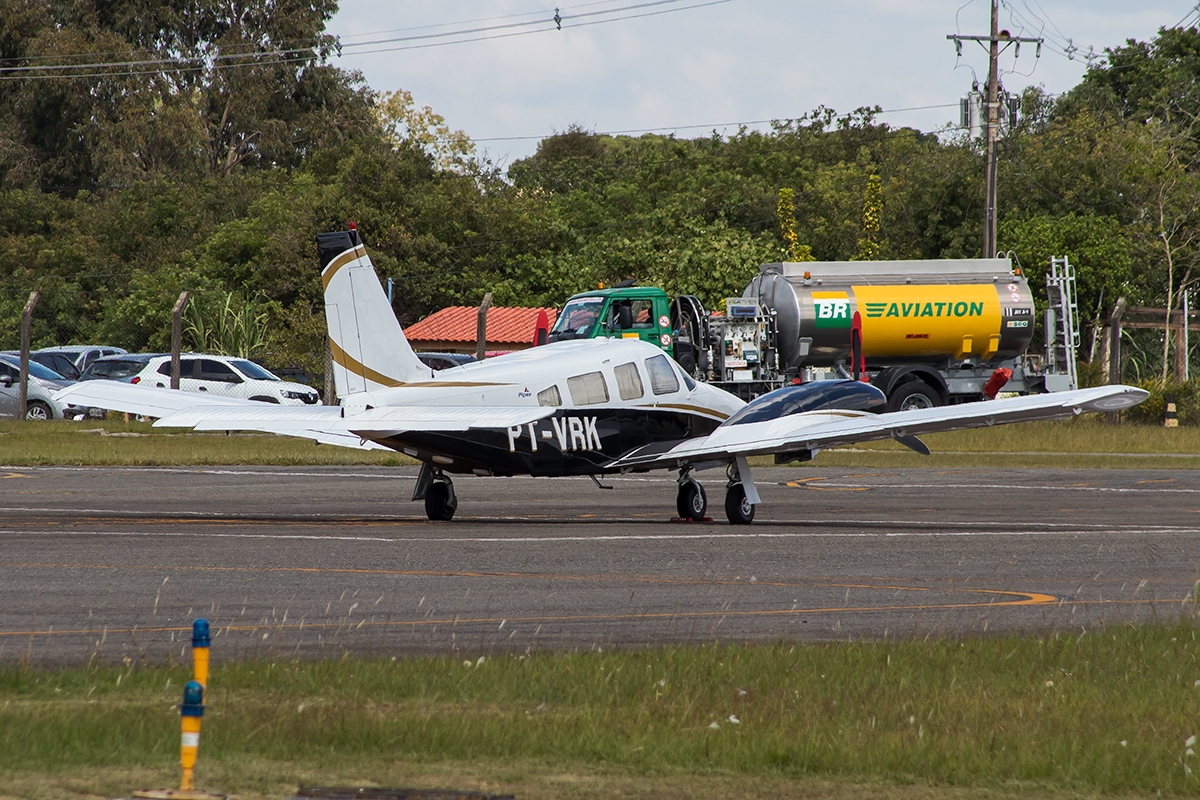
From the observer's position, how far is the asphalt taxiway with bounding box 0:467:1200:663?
9.65 metres

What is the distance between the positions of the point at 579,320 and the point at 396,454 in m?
5.19

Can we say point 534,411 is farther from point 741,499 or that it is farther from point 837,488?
point 837,488

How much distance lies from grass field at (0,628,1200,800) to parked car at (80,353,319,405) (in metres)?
30.9

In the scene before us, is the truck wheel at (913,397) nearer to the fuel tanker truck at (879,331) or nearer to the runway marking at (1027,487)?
the fuel tanker truck at (879,331)

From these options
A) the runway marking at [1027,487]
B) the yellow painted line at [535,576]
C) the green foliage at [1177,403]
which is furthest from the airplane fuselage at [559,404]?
the green foliage at [1177,403]

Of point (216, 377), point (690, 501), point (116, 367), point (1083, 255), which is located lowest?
point (690, 501)

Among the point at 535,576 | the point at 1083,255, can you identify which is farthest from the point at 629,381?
the point at 1083,255

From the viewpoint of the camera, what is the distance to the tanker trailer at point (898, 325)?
34.7 meters

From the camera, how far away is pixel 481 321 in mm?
32438

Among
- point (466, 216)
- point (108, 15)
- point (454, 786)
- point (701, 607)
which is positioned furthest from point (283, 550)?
point (108, 15)

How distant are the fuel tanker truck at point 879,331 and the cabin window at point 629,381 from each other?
15616 millimetres

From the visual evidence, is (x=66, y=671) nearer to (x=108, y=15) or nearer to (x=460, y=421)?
(x=460, y=421)

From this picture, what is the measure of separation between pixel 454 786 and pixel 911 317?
100 feet

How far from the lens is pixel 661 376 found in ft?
59.3
